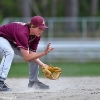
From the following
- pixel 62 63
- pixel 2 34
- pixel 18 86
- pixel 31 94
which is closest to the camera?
pixel 31 94

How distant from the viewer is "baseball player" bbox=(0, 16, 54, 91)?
8602 millimetres

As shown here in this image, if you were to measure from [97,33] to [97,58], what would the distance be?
115cm

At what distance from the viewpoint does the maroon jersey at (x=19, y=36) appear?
28.2 feet

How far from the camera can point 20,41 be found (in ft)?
28.3

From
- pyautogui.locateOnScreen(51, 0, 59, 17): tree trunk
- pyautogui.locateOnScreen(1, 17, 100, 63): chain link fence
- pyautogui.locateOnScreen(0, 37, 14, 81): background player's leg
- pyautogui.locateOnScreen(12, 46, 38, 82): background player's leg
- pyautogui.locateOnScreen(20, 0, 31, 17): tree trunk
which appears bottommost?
pyautogui.locateOnScreen(51, 0, 59, 17): tree trunk

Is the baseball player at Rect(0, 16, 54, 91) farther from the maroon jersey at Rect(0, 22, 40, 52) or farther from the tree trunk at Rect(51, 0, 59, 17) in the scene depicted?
the tree trunk at Rect(51, 0, 59, 17)

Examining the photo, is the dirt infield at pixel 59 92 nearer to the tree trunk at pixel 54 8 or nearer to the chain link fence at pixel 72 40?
the chain link fence at pixel 72 40

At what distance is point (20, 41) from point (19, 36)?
0.09m

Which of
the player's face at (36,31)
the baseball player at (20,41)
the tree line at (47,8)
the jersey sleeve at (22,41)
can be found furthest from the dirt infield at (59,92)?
the tree line at (47,8)

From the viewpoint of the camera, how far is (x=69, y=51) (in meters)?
20.7

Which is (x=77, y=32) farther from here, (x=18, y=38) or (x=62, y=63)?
(x=18, y=38)

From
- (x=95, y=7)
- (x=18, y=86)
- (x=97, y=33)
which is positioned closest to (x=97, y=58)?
(x=97, y=33)

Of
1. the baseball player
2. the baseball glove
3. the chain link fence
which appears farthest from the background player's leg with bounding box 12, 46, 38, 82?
the chain link fence

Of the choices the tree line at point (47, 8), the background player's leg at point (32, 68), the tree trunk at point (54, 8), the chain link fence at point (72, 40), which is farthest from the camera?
the tree trunk at point (54, 8)
